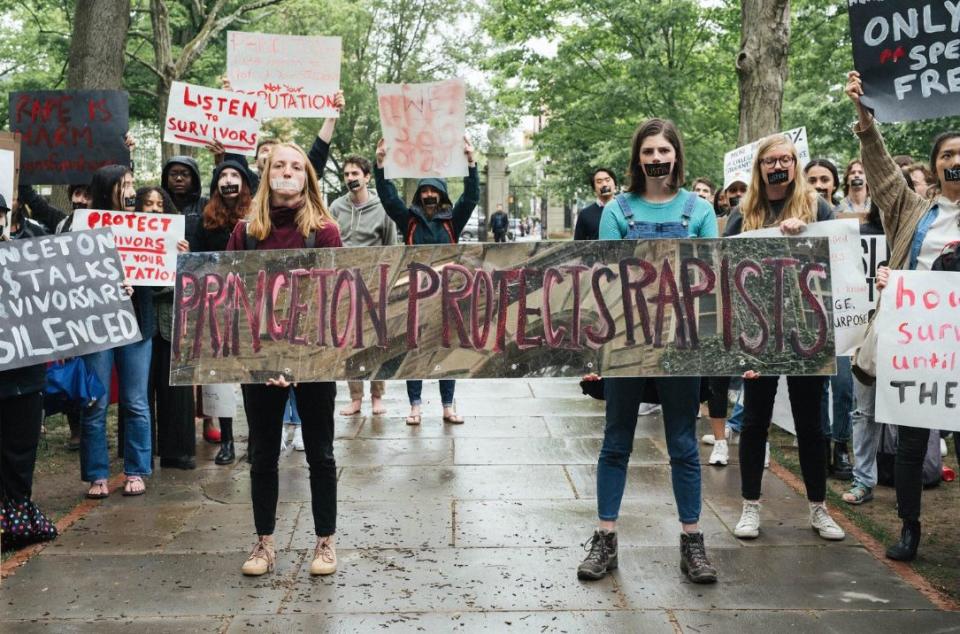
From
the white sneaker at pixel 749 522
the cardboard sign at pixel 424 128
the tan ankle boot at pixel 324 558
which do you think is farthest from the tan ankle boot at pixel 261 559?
the cardboard sign at pixel 424 128

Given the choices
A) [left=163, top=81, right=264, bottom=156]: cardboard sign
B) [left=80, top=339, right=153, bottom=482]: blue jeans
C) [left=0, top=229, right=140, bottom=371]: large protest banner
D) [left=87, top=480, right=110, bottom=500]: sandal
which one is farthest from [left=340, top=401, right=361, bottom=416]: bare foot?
[left=0, top=229, right=140, bottom=371]: large protest banner

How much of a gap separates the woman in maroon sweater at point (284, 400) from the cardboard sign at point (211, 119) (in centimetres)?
367

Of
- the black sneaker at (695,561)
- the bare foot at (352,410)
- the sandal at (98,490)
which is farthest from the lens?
the bare foot at (352,410)

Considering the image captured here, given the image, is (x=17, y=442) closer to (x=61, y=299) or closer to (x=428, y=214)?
(x=61, y=299)

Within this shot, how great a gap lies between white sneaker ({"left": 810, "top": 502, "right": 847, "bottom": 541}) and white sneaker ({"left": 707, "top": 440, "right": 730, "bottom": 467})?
157 cm

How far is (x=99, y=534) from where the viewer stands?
552 cm

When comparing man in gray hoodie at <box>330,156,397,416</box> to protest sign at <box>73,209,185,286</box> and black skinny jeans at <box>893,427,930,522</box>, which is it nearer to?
protest sign at <box>73,209,185,286</box>

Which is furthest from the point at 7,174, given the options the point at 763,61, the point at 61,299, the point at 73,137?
the point at 763,61

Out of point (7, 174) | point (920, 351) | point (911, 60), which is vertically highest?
point (911, 60)

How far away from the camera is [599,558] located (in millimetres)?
4762

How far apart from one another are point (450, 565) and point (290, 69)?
17.1 ft

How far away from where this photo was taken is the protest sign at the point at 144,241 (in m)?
6.46

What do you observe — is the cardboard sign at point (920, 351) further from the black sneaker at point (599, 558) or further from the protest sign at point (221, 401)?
the protest sign at point (221, 401)

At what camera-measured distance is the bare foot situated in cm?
921
